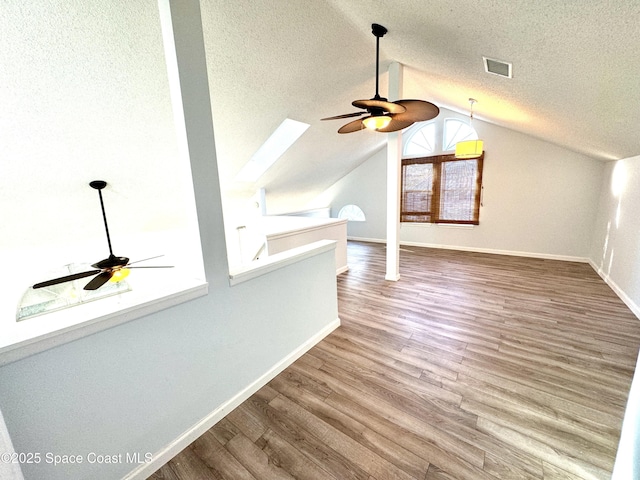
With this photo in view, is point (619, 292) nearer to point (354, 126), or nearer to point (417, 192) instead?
point (417, 192)

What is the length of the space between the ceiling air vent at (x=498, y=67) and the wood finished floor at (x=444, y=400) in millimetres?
2404

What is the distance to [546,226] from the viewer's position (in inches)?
191

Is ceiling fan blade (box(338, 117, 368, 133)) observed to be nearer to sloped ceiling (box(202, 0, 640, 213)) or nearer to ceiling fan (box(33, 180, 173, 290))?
sloped ceiling (box(202, 0, 640, 213))

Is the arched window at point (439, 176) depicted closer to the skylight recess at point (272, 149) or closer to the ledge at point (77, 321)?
the skylight recess at point (272, 149)

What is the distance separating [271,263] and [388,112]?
1.65 metres

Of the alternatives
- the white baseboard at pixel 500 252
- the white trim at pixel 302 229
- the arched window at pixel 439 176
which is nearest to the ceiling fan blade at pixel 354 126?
the white trim at pixel 302 229

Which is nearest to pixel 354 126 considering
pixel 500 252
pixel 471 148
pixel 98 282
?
pixel 471 148

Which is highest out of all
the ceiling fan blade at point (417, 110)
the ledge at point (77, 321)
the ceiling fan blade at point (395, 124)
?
the ceiling fan blade at point (417, 110)

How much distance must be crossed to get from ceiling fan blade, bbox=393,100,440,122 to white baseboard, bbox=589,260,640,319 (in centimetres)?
319

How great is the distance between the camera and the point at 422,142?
592 centimetres

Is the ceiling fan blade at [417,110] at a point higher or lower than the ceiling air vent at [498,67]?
lower

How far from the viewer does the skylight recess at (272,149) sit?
4031 mm

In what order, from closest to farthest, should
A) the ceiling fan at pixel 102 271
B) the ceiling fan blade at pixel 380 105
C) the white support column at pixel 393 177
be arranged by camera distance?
the ceiling fan blade at pixel 380 105
the ceiling fan at pixel 102 271
the white support column at pixel 393 177

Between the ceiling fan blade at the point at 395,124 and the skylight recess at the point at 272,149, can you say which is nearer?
the ceiling fan blade at the point at 395,124
